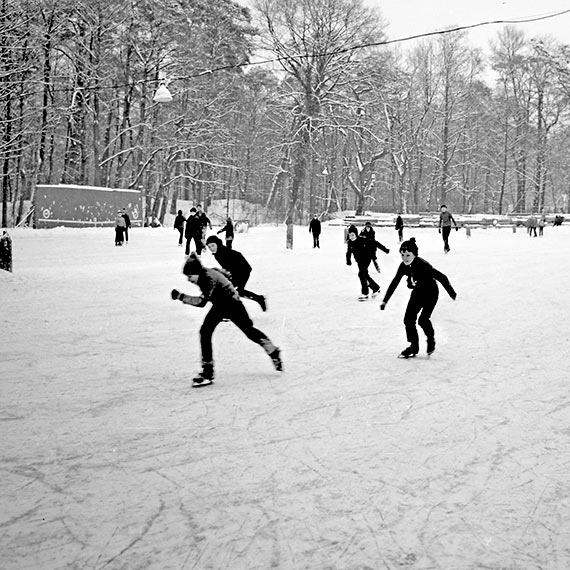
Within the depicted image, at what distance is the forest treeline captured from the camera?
2684cm

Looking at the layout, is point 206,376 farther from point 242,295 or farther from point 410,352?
point 242,295

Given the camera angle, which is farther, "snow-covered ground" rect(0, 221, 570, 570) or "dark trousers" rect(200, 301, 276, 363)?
"dark trousers" rect(200, 301, 276, 363)

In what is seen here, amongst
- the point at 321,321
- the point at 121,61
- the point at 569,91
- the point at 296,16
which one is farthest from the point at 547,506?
the point at 569,91

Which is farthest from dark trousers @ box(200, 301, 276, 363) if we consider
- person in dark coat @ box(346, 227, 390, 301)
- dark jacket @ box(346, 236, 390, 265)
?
dark jacket @ box(346, 236, 390, 265)

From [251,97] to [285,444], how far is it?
40.5 metres

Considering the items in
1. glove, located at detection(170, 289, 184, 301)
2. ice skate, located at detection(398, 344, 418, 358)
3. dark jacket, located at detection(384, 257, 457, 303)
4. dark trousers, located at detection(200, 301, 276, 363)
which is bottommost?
ice skate, located at detection(398, 344, 418, 358)

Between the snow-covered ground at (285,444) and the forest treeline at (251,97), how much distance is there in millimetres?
11444

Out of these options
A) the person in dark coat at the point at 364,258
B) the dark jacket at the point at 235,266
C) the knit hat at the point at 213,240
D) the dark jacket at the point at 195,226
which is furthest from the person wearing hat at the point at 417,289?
the dark jacket at the point at 195,226

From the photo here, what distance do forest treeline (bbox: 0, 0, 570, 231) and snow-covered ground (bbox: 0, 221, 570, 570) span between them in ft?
37.5

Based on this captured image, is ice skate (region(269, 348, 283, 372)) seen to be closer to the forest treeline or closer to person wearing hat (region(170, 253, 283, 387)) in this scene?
person wearing hat (region(170, 253, 283, 387))

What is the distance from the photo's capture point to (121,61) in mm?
32062

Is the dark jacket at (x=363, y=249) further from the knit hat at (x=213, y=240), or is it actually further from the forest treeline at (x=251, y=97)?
the forest treeline at (x=251, y=97)

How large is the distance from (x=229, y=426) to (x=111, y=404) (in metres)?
1.20

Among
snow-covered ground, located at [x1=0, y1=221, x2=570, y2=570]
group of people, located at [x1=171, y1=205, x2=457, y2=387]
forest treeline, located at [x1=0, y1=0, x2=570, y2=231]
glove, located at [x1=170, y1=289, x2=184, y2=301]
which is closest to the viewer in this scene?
snow-covered ground, located at [x1=0, y1=221, x2=570, y2=570]
